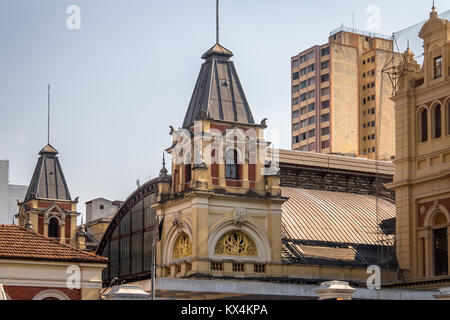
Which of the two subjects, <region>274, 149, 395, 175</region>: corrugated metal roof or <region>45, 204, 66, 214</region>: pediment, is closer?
<region>274, 149, 395, 175</region>: corrugated metal roof

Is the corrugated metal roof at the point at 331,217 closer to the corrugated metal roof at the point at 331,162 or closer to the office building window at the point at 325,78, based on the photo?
the corrugated metal roof at the point at 331,162

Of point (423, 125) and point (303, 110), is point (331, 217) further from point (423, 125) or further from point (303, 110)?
point (303, 110)

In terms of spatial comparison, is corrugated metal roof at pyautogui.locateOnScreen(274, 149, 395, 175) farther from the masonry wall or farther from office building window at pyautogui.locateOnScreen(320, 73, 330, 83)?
the masonry wall

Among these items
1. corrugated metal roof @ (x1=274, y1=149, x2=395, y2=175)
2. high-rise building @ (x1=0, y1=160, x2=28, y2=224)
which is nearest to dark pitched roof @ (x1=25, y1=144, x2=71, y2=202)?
high-rise building @ (x1=0, y1=160, x2=28, y2=224)

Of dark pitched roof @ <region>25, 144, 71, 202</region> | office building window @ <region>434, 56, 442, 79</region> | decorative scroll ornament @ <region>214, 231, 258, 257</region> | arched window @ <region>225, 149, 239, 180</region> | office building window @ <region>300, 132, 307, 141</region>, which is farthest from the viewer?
office building window @ <region>300, 132, 307, 141</region>

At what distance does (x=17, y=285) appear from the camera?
4884 centimetres

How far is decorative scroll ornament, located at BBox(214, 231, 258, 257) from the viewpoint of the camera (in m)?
61.0

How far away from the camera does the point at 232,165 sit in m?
63.2

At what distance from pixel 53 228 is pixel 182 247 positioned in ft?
156

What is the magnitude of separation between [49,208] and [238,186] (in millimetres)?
47289

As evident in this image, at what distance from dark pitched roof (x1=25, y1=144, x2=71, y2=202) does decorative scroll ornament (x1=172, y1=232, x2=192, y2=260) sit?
4606 cm

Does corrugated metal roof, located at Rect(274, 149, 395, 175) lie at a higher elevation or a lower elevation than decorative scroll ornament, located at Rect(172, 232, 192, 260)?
higher
